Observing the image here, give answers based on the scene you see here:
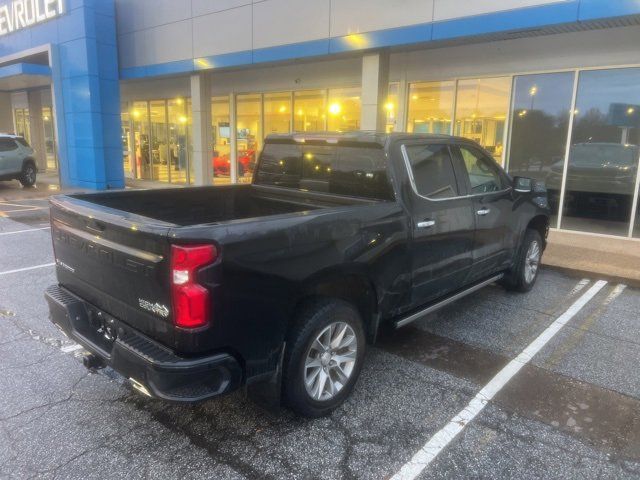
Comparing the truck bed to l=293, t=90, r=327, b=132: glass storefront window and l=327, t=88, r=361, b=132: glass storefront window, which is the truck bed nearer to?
l=327, t=88, r=361, b=132: glass storefront window

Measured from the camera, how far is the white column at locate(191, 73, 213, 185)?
1385 centimetres

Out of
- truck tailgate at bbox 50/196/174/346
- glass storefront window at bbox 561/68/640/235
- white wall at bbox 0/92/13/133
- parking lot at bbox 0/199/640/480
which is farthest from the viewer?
white wall at bbox 0/92/13/133

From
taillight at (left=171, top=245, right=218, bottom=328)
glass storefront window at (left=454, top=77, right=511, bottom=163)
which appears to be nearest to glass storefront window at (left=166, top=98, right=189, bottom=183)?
glass storefront window at (left=454, top=77, right=511, bottom=163)

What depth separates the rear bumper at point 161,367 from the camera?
8.11 feet

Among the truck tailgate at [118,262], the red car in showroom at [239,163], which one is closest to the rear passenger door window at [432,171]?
the truck tailgate at [118,262]

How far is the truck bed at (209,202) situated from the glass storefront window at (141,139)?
1530 centimetres

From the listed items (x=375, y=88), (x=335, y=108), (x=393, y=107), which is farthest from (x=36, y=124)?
(x=375, y=88)

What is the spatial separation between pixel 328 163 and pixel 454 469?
256 cm

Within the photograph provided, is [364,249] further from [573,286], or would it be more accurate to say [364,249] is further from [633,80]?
[633,80]

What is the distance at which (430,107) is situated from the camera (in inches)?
421

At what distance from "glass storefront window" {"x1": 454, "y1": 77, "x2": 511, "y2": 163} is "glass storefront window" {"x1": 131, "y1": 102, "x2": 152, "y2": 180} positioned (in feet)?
41.7

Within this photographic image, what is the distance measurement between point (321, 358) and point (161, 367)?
1080mm

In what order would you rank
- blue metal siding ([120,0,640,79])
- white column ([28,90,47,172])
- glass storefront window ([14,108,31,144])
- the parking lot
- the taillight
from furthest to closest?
glass storefront window ([14,108,31,144])
white column ([28,90,47,172])
blue metal siding ([120,0,640,79])
the parking lot
the taillight

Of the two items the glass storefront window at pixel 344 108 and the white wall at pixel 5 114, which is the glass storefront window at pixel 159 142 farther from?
the white wall at pixel 5 114
